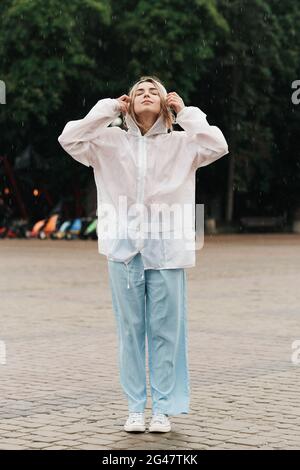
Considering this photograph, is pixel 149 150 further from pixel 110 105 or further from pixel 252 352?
pixel 252 352

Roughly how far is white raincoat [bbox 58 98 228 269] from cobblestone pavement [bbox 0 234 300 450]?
1026 mm

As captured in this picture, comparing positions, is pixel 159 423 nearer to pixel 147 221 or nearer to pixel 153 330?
pixel 153 330

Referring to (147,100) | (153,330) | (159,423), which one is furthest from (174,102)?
(159,423)

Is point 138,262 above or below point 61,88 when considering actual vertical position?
below

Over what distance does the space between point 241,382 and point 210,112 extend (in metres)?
33.1

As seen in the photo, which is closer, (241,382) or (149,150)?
(149,150)

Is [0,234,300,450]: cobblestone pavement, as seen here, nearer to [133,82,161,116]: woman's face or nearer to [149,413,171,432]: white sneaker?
[149,413,171,432]: white sneaker

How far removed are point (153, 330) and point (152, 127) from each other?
117 cm

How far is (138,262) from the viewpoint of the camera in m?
6.25

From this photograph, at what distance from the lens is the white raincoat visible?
6.21 meters

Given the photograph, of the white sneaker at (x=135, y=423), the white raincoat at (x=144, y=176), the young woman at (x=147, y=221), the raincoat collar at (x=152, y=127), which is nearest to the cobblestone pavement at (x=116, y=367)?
the white sneaker at (x=135, y=423)

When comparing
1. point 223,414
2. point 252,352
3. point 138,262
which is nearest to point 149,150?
point 138,262

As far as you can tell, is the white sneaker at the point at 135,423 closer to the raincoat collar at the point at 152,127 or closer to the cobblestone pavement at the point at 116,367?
the cobblestone pavement at the point at 116,367

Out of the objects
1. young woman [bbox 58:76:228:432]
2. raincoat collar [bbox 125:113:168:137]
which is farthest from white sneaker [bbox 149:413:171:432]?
Answer: raincoat collar [bbox 125:113:168:137]
